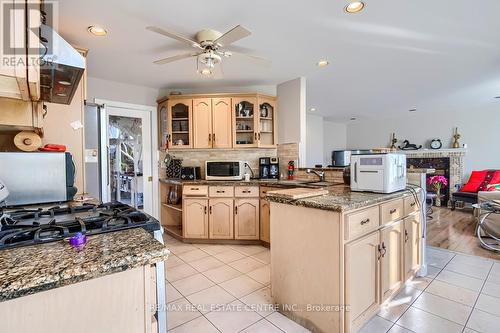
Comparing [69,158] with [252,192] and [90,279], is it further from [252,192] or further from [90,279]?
[252,192]

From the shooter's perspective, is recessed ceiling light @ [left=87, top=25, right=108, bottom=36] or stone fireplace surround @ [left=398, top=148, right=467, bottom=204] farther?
stone fireplace surround @ [left=398, top=148, right=467, bottom=204]

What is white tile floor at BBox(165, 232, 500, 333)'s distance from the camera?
1.74 meters

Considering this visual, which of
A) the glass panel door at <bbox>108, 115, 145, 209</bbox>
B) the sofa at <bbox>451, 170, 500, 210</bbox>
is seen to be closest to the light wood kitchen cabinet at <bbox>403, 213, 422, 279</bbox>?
the glass panel door at <bbox>108, 115, 145, 209</bbox>

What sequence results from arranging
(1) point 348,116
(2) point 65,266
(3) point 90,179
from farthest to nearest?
(1) point 348,116 < (3) point 90,179 < (2) point 65,266

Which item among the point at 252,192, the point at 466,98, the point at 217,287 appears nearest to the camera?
Result: the point at 217,287

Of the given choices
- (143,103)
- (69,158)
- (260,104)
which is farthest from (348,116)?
(69,158)

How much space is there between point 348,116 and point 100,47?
5.89 meters

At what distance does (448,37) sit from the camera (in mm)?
2398

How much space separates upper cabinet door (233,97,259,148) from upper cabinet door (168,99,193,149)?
667 mm

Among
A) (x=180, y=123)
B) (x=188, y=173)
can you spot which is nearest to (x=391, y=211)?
(x=188, y=173)

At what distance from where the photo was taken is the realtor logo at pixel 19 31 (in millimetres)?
814

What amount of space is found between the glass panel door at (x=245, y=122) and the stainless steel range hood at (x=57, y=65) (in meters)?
2.45

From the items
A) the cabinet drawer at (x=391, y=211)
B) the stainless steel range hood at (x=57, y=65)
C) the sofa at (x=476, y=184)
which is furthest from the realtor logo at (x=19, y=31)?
the sofa at (x=476, y=184)

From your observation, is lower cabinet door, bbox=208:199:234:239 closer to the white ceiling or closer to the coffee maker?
the coffee maker
